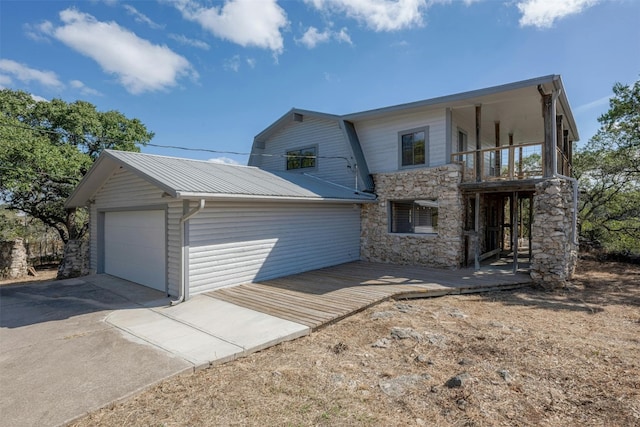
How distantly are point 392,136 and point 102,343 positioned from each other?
959cm

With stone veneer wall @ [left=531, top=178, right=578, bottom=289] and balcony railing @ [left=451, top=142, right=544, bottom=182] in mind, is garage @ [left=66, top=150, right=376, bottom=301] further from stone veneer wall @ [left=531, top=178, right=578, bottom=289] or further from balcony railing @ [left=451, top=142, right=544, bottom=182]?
stone veneer wall @ [left=531, top=178, right=578, bottom=289]

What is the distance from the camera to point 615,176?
14.2m

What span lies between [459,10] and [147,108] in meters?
16.2

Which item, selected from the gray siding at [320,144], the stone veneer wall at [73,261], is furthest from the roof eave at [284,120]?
the stone veneer wall at [73,261]

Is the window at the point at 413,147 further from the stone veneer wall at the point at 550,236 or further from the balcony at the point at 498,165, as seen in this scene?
the stone veneer wall at the point at 550,236

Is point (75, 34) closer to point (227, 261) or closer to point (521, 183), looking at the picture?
point (227, 261)

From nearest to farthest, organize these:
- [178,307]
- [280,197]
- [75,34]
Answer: [178,307] < [280,197] < [75,34]

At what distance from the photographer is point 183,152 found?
10.5m

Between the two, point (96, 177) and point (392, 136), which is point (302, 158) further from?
point (96, 177)

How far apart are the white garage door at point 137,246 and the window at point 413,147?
7.62 meters

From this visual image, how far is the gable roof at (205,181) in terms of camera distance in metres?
6.64

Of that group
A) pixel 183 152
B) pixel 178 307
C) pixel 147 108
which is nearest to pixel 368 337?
pixel 178 307

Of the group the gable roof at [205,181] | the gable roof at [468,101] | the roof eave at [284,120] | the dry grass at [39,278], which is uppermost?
the roof eave at [284,120]

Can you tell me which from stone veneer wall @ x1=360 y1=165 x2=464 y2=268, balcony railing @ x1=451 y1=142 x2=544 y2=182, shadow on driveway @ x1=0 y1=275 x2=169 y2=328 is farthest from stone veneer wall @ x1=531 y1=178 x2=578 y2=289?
shadow on driveway @ x1=0 y1=275 x2=169 y2=328
